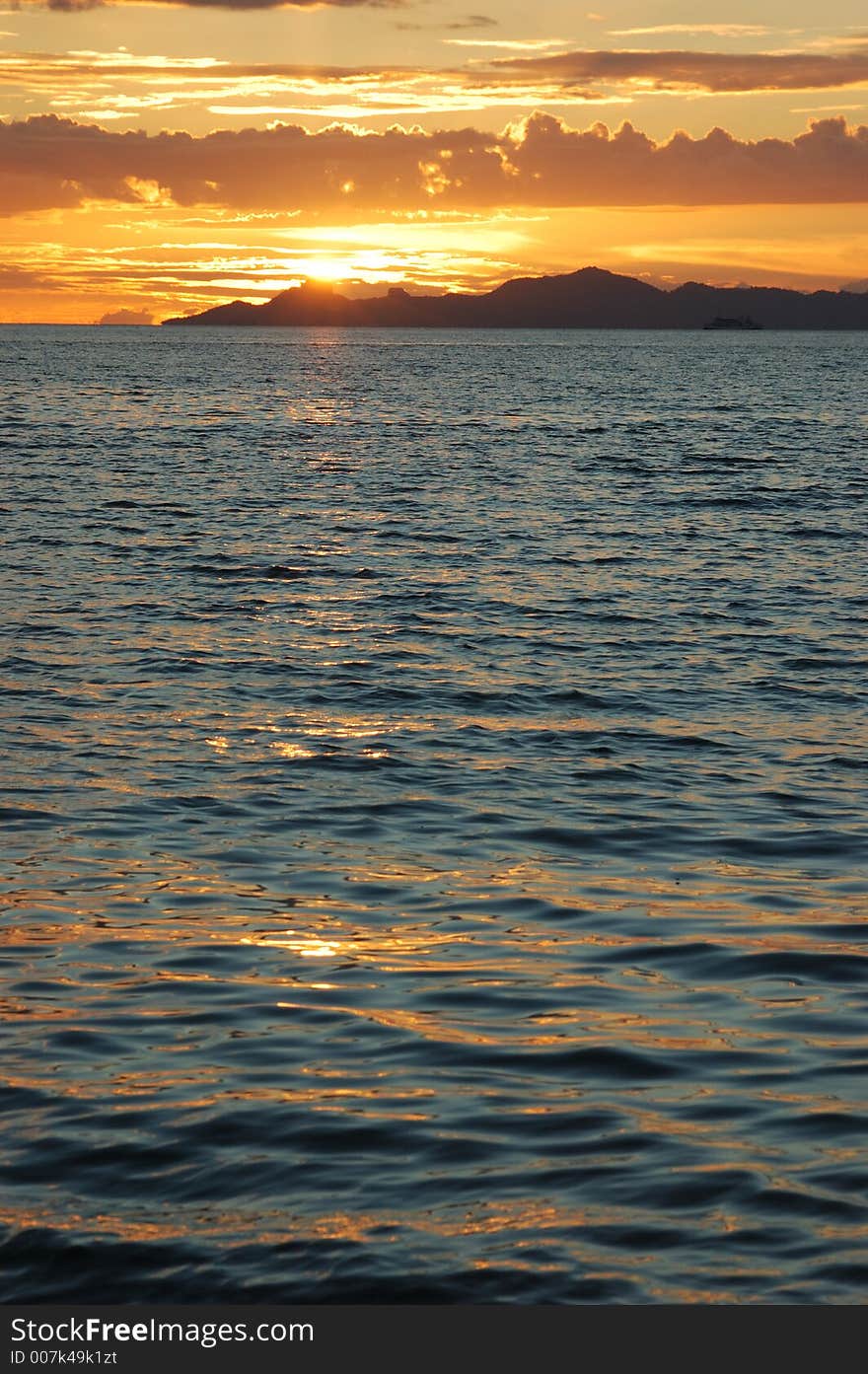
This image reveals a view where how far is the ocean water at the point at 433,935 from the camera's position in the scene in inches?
363

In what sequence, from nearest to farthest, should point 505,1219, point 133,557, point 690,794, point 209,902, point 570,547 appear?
point 505,1219, point 209,902, point 690,794, point 133,557, point 570,547

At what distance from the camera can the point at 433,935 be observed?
14195mm

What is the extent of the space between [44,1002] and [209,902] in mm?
2555

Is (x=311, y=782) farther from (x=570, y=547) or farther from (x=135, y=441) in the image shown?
(x=135, y=441)

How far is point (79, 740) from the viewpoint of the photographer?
2139 centimetres

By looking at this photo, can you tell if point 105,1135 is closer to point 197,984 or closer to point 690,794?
point 197,984

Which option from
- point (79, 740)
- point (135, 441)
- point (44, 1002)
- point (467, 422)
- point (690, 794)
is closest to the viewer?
point (44, 1002)

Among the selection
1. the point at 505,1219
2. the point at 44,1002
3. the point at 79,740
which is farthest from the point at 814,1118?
the point at 79,740

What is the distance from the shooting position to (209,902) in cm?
1500

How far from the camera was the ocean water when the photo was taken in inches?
363

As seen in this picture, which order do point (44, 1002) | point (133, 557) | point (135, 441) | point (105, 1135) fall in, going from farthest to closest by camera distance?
1. point (135, 441)
2. point (133, 557)
3. point (44, 1002)
4. point (105, 1135)

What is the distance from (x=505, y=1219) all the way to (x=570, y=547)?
1379 inches

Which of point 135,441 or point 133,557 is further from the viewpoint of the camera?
point 135,441

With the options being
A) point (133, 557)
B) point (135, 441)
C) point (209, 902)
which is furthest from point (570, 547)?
point (135, 441)
